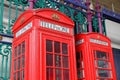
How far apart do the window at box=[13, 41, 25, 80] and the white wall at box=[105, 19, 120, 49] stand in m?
3.57

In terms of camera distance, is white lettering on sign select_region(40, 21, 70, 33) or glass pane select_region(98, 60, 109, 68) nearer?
white lettering on sign select_region(40, 21, 70, 33)

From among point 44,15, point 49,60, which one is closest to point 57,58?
point 49,60

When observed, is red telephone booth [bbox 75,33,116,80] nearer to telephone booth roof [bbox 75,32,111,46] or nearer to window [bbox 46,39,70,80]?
telephone booth roof [bbox 75,32,111,46]

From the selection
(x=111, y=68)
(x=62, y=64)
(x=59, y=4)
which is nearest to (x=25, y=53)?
(x=62, y=64)

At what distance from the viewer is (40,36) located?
306 centimetres

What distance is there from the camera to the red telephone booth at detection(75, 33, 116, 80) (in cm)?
369

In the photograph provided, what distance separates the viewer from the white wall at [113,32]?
642cm

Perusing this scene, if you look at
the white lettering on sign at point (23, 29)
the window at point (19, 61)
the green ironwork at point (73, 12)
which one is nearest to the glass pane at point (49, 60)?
the window at point (19, 61)

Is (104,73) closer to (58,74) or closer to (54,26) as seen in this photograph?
(58,74)

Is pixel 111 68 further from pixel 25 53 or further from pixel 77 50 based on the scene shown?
pixel 25 53

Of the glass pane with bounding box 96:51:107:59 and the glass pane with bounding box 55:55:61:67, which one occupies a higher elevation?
the glass pane with bounding box 96:51:107:59

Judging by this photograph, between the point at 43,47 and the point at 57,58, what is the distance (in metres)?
0.27

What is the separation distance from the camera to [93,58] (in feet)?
12.3

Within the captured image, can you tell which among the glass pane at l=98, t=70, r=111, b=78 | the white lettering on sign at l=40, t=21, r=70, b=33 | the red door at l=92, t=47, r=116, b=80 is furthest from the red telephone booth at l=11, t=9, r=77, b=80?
the glass pane at l=98, t=70, r=111, b=78
